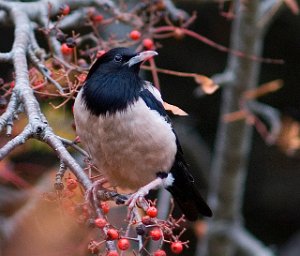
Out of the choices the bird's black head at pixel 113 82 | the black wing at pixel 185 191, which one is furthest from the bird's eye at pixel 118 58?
the black wing at pixel 185 191

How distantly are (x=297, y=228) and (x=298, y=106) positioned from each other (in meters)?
1.10

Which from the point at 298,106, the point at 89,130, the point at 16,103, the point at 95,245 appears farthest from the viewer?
the point at 298,106

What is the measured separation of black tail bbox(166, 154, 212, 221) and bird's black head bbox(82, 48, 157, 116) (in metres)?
0.42

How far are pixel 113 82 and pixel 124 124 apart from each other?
0.77 feet

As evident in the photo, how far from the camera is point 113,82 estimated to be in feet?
10.1

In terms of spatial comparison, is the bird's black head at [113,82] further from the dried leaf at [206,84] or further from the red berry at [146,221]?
the red berry at [146,221]

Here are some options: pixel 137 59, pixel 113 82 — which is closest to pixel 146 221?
pixel 113 82

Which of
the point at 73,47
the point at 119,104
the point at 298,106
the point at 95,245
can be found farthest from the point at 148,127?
the point at 298,106

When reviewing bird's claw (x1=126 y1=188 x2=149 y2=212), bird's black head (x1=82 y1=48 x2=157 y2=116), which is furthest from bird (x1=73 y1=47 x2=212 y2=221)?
bird's claw (x1=126 y1=188 x2=149 y2=212)

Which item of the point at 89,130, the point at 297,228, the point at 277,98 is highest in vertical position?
the point at 89,130

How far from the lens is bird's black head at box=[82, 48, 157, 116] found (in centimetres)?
296

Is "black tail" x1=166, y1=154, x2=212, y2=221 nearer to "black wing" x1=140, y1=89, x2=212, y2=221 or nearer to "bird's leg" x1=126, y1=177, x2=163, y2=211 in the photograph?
"black wing" x1=140, y1=89, x2=212, y2=221

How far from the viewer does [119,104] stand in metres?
2.95

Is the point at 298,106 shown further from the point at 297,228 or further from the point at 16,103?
the point at 16,103
